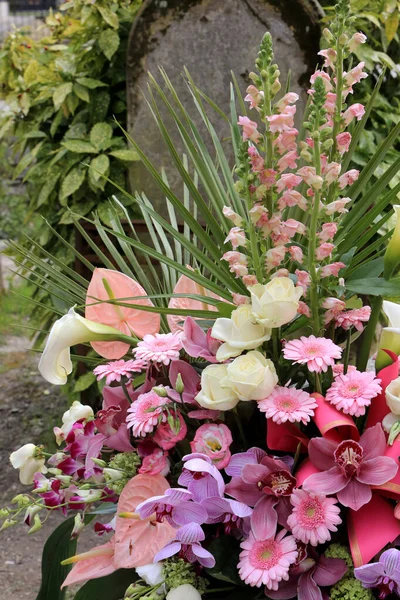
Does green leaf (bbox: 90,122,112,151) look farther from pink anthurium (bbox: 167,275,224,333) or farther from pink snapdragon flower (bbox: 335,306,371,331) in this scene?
pink snapdragon flower (bbox: 335,306,371,331)

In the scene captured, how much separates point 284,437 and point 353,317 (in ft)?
0.44

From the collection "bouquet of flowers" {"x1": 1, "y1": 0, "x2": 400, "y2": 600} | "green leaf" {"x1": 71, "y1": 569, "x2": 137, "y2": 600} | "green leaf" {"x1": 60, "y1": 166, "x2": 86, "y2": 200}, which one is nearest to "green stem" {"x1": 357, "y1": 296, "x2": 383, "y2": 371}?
"bouquet of flowers" {"x1": 1, "y1": 0, "x2": 400, "y2": 600}

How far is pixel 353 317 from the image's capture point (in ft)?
2.49

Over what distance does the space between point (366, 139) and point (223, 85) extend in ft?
1.75

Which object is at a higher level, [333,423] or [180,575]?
[333,423]

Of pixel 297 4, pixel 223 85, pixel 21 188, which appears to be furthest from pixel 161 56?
pixel 21 188

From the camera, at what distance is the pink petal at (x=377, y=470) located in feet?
2.21

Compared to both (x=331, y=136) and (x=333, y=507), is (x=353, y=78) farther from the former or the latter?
(x=333, y=507)

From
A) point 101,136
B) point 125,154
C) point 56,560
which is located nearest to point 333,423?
point 56,560

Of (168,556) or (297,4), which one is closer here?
(168,556)

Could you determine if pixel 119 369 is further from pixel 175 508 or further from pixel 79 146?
pixel 79 146

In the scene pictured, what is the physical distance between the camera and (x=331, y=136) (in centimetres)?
74

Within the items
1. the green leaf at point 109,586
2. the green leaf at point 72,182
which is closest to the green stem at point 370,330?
the green leaf at point 109,586

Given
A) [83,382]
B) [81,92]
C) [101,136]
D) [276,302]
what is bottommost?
[83,382]
